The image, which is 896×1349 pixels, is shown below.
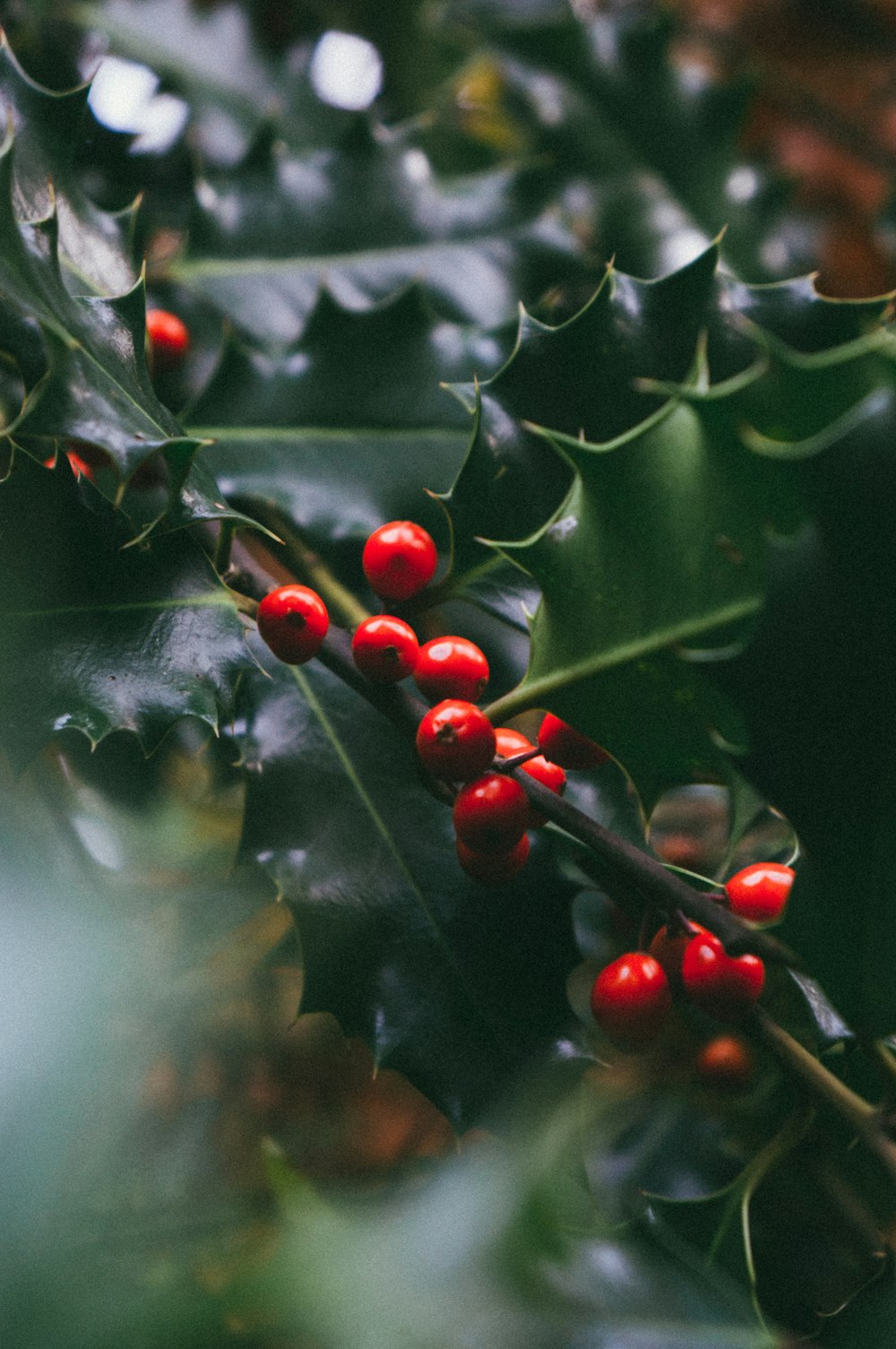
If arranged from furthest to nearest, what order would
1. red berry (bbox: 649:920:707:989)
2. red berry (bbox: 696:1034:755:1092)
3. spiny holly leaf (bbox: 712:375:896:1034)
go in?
red berry (bbox: 696:1034:755:1092), red berry (bbox: 649:920:707:989), spiny holly leaf (bbox: 712:375:896:1034)

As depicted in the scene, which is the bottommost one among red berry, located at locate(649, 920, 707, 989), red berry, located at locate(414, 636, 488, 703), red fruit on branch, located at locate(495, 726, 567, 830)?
red berry, located at locate(649, 920, 707, 989)

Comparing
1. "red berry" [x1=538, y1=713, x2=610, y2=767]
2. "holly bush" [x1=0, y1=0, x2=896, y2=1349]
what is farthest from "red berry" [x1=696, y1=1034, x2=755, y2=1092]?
"red berry" [x1=538, y1=713, x2=610, y2=767]

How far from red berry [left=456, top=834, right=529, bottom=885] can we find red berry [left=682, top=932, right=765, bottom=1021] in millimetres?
98

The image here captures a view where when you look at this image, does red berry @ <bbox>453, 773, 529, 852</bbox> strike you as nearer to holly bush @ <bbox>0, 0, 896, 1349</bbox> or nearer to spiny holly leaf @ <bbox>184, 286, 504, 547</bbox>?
holly bush @ <bbox>0, 0, 896, 1349</bbox>

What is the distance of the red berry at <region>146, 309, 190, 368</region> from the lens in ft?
2.41

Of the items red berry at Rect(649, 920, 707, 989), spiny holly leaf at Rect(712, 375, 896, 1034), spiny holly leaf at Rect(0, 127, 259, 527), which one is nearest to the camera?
spiny holly leaf at Rect(712, 375, 896, 1034)

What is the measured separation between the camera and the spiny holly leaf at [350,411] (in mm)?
703

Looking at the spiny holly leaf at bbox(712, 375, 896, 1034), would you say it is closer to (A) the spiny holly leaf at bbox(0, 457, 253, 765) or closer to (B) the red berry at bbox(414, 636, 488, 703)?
(B) the red berry at bbox(414, 636, 488, 703)

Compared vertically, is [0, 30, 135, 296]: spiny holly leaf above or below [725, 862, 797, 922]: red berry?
above

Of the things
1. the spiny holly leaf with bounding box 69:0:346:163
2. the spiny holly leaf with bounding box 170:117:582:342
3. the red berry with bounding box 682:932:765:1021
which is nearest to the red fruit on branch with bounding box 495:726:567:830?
the red berry with bounding box 682:932:765:1021

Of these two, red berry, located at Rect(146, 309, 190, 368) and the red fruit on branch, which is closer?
the red fruit on branch

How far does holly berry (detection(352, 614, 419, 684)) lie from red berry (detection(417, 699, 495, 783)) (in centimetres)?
4

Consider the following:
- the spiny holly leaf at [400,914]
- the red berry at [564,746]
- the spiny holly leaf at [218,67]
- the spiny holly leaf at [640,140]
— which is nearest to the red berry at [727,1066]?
the spiny holly leaf at [400,914]

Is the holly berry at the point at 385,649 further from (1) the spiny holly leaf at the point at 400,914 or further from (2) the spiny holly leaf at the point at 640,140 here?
(2) the spiny holly leaf at the point at 640,140
